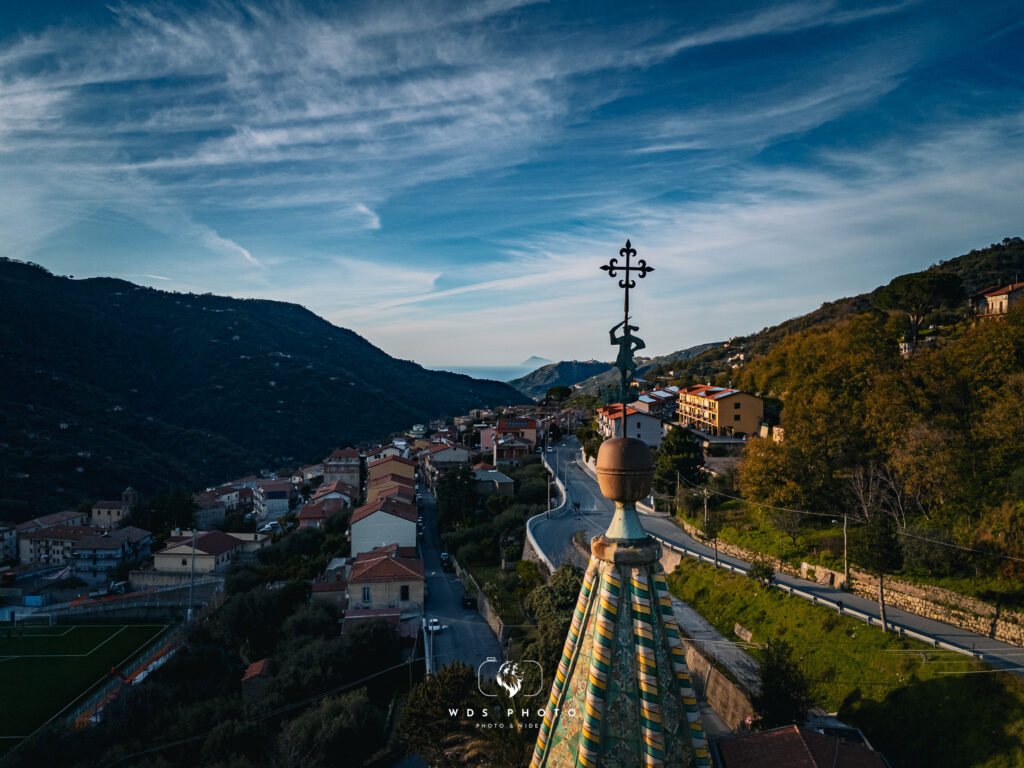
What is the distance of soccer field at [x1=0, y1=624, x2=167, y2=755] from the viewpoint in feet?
74.2

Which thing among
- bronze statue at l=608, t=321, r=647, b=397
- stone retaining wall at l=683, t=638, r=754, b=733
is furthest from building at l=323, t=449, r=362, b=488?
bronze statue at l=608, t=321, r=647, b=397

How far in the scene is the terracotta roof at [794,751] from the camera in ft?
32.0

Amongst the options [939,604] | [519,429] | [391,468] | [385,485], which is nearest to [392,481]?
[385,485]

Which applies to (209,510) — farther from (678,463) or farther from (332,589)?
(678,463)

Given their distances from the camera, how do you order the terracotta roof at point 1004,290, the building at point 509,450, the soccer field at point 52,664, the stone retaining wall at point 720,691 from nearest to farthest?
the stone retaining wall at point 720,691, the soccer field at point 52,664, the terracotta roof at point 1004,290, the building at point 509,450

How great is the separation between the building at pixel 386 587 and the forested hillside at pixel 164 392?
42624 mm

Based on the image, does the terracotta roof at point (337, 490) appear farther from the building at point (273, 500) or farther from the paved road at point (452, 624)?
the paved road at point (452, 624)

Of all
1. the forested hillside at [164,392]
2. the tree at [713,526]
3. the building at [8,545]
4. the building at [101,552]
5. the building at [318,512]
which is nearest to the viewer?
the tree at [713,526]

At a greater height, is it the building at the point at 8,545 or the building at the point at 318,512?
the building at the point at 318,512

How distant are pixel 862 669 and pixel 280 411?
86.9 meters

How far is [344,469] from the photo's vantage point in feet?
167

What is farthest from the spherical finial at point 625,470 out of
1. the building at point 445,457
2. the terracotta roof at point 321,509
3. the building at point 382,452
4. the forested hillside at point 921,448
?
the building at point 382,452

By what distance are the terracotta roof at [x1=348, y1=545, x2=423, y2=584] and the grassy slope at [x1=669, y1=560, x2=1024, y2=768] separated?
14.2m

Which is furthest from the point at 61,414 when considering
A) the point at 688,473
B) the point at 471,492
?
the point at 688,473
